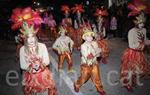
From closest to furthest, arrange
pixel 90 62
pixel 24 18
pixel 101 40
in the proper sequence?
pixel 24 18
pixel 90 62
pixel 101 40

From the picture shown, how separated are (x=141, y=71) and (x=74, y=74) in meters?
2.91

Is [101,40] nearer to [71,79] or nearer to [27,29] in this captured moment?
[71,79]

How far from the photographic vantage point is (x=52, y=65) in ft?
47.5

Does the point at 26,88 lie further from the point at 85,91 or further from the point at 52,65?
the point at 52,65

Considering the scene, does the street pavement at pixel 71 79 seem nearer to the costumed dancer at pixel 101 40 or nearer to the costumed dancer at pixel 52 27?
the costumed dancer at pixel 101 40

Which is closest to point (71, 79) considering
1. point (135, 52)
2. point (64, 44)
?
point (64, 44)

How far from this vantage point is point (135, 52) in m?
10.4

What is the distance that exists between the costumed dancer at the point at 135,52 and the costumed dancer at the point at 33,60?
2.78 m

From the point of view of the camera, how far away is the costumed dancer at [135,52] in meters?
10.3

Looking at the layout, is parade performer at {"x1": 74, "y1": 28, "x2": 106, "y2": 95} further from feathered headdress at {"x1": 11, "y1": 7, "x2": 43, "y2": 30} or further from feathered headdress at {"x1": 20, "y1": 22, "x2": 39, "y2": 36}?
feathered headdress at {"x1": 20, "y1": 22, "x2": 39, "y2": 36}

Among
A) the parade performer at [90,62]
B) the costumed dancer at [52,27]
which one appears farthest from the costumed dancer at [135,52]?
the costumed dancer at [52,27]

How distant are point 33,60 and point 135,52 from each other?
343 centimetres

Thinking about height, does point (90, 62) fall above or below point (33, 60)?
below

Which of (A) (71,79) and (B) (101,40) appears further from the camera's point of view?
(B) (101,40)
